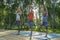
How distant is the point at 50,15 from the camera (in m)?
20.5

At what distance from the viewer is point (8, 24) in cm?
1909

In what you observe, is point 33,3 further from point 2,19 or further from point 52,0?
point 2,19

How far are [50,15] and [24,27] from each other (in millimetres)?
4234

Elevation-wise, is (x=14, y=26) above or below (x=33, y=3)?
below

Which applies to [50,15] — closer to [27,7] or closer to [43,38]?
[27,7]

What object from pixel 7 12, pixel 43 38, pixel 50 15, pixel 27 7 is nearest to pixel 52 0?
pixel 50 15

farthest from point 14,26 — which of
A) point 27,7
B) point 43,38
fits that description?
point 43,38

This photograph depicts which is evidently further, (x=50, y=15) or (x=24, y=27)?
(x=50, y=15)

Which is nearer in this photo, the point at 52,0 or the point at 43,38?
the point at 43,38

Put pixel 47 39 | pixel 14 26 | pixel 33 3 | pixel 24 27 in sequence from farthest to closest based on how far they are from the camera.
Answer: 1. pixel 33 3
2. pixel 14 26
3. pixel 24 27
4. pixel 47 39

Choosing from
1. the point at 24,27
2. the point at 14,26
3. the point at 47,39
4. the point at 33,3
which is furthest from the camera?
the point at 33,3

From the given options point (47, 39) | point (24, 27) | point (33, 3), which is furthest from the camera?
point (33, 3)

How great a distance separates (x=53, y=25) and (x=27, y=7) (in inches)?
130

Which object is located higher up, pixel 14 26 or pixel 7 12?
pixel 7 12
